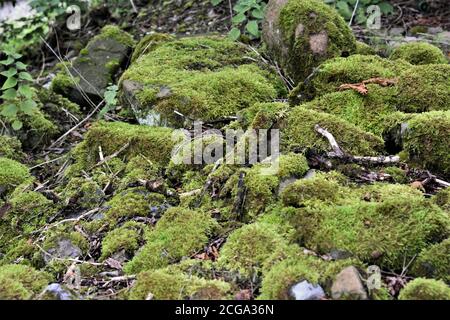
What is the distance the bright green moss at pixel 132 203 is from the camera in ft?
11.1

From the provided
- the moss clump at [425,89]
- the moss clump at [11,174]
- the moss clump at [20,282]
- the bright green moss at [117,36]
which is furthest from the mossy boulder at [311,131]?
the bright green moss at [117,36]

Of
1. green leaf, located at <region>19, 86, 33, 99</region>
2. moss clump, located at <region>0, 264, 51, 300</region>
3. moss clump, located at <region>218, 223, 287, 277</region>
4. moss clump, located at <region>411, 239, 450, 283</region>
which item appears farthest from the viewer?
green leaf, located at <region>19, 86, 33, 99</region>

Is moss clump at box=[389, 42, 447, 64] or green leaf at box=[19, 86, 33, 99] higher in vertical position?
moss clump at box=[389, 42, 447, 64]

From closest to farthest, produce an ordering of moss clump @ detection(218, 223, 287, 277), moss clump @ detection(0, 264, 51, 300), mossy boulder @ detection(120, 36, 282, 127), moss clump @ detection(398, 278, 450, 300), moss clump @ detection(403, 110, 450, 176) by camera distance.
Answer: moss clump @ detection(398, 278, 450, 300) → moss clump @ detection(0, 264, 51, 300) → moss clump @ detection(218, 223, 287, 277) → moss clump @ detection(403, 110, 450, 176) → mossy boulder @ detection(120, 36, 282, 127)

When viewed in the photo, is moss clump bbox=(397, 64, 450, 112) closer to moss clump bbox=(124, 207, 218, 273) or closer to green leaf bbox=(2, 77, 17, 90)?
moss clump bbox=(124, 207, 218, 273)

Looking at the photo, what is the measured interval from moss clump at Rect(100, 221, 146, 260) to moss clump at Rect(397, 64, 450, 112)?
214 centimetres

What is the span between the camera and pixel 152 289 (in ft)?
8.32

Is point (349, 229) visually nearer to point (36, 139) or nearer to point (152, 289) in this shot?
point (152, 289)

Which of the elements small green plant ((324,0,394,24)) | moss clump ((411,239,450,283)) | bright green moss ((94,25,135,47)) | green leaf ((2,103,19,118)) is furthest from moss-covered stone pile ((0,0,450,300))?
small green plant ((324,0,394,24))

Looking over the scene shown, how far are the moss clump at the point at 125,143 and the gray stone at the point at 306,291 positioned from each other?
5.80ft

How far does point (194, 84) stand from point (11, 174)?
1.71 metres

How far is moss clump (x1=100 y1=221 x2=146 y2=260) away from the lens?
307 centimetres
